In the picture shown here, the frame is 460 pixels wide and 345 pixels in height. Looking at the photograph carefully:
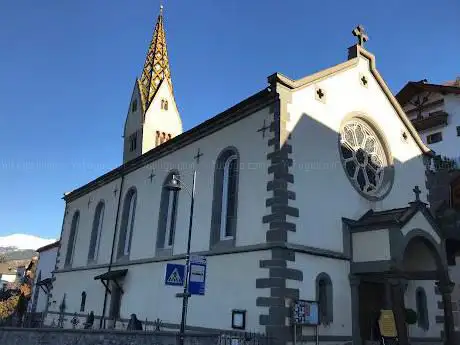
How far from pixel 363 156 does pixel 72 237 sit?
21760 millimetres

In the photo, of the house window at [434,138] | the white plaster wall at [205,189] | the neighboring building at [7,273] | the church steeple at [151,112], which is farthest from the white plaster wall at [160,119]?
the neighboring building at [7,273]

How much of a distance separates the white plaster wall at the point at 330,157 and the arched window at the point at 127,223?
11.6 meters

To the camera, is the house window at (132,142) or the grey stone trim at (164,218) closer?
the grey stone trim at (164,218)

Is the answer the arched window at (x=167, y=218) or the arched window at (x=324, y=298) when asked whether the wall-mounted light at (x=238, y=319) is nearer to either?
the arched window at (x=324, y=298)

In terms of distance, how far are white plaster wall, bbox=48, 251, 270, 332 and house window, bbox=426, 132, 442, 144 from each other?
63.9 ft

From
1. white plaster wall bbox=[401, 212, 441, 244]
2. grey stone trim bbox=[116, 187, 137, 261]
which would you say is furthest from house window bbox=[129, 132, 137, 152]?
white plaster wall bbox=[401, 212, 441, 244]

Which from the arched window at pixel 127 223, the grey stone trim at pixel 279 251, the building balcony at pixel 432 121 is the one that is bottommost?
the grey stone trim at pixel 279 251

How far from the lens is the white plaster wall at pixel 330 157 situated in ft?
50.7

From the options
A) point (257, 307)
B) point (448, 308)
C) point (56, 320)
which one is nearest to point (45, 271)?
point (56, 320)

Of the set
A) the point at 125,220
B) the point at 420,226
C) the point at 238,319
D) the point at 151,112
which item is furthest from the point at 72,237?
the point at 420,226

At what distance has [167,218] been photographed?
21188 millimetres

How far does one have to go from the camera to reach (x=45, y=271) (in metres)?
40.7

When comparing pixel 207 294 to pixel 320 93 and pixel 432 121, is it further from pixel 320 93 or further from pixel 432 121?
pixel 432 121

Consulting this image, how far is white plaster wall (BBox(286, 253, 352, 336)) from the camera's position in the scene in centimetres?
1431
